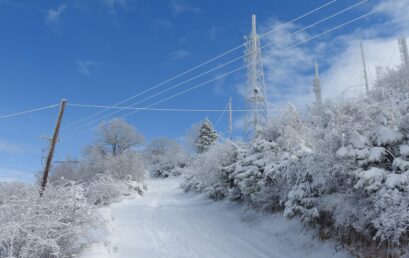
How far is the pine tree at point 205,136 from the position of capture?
55.9 metres

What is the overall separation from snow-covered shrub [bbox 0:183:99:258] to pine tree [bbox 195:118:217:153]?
1733 inches

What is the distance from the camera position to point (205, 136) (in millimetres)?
56375

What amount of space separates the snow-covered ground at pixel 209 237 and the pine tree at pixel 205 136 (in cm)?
3594

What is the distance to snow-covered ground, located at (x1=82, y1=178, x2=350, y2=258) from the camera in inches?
455

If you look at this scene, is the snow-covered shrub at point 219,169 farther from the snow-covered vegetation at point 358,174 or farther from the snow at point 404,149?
the snow at point 404,149

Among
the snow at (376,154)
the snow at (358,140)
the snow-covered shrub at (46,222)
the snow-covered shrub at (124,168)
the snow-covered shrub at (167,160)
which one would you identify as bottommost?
the snow-covered shrub at (46,222)

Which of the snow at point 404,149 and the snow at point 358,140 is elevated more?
the snow at point 358,140

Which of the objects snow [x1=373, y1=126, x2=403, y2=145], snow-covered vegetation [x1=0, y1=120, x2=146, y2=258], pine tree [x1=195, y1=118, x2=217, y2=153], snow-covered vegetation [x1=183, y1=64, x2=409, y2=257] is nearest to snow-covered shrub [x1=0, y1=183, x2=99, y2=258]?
snow-covered vegetation [x1=0, y1=120, x2=146, y2=258]

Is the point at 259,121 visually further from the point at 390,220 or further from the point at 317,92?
the point at 390,220

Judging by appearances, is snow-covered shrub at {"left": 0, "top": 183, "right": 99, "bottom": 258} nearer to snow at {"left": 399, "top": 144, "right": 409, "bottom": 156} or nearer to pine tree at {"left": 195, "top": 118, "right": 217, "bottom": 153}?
snow at {"left": 399, "top": 144, "right": 409, "bottom": 156}

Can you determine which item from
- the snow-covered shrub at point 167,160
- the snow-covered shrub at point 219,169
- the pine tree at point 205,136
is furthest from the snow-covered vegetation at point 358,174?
the pine tree at point 205,136

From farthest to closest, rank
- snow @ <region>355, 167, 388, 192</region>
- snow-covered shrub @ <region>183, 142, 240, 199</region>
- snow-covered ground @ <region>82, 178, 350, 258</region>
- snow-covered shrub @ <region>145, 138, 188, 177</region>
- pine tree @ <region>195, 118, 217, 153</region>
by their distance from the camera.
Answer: pine tree @ <region>195, 118, 217, 153</region> < snow-covered shrub @ <region>145, 138, 188, 177</region> < snow-covered shrub @ <region>183, 142, 240, 199</region> < snow-covered ground @ <region>82, 178, 350, 258</region> < snow @ <region>355, 167, 388, 192</region>

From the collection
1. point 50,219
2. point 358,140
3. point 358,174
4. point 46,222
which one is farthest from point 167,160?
point 358,174

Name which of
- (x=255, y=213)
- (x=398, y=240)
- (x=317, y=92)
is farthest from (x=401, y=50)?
(x=398, y=240)
